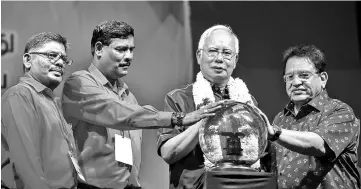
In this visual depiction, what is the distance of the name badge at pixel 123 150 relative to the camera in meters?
3.47

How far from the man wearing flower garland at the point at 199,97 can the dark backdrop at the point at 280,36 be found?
1.75 m

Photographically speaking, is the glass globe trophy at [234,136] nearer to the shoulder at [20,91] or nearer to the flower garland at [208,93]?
the flower garland at [208,93]

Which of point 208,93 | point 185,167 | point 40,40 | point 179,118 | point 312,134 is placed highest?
A: point 40,40

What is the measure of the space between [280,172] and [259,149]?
1.68ft

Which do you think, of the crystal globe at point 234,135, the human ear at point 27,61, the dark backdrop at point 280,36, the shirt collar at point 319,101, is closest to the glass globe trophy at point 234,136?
the crystal globe at point 234,135

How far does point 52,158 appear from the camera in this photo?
309 cm

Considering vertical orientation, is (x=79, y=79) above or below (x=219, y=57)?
below

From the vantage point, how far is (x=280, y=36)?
5.59 m

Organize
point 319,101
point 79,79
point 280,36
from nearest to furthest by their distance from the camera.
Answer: point 79,79
point 319,101
point 280,36

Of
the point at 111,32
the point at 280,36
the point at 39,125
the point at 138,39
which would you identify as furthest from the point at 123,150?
the point at 280,36

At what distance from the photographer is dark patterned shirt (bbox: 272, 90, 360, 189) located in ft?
11.9

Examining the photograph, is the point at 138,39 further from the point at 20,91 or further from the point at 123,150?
the point at 20,91

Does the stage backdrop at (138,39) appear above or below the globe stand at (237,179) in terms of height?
above

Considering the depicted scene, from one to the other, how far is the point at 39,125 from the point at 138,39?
2.31 metres
